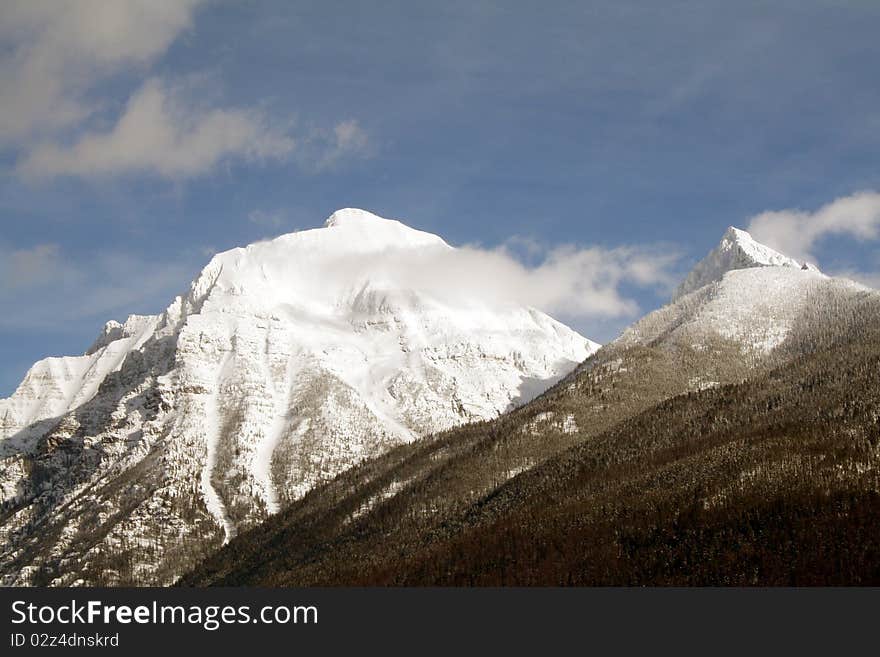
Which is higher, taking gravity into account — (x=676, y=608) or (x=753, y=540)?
(x=753, y=540)

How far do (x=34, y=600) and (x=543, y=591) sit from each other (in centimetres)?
8764

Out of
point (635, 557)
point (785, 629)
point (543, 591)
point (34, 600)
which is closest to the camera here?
point (785, 629)

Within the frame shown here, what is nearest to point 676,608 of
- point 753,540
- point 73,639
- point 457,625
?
point 457,625

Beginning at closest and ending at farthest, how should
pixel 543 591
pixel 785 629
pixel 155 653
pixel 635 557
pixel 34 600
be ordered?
pixel 155 653
pixel 785 629
pixel 34 600
pixel 543 591
pixel 635 557

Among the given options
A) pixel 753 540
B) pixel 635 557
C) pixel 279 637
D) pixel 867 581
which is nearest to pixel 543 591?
pixel 635 557

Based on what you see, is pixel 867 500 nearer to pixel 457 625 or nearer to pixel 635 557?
pixel 635 557

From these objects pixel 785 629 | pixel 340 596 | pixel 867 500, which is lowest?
pixel 785 629

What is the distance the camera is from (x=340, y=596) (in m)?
160

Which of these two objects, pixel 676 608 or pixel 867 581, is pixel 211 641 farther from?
pixel 867 581

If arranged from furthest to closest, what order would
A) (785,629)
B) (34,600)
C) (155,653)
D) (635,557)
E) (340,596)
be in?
(635,557) → (340,596) → (34,600) → (785,629) → (155,653)

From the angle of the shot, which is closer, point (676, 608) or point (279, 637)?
point (279, 637)

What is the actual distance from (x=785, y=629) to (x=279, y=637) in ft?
220

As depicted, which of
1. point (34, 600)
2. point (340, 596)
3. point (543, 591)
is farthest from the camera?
point (543, 591)

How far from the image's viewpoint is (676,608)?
148 m
